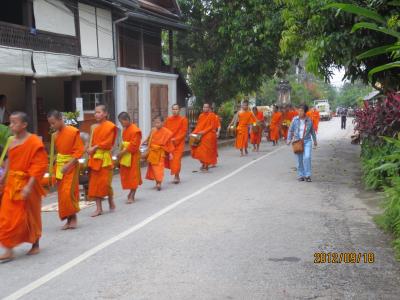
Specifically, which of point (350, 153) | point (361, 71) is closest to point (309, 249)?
point (361, 71)

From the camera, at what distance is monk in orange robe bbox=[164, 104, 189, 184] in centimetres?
1202

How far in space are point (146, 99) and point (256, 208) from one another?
13784 mm

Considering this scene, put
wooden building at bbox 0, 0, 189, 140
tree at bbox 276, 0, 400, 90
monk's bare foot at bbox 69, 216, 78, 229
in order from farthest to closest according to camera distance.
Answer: wooden building at bbox 0, 0, 189, 140 → tree at bbox 276, 0, 400, 90 → monk's bare foot at bbox 69, 216, 78, 229

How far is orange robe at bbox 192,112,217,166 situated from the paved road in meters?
3.59

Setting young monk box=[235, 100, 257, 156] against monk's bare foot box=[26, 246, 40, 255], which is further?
young monk box=[235, 100, 257, 156]

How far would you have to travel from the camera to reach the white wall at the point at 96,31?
1702 cm

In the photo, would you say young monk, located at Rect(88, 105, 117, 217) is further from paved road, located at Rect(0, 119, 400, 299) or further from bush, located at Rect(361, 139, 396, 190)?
bush, located at Rect(361, 139, 396, 190)

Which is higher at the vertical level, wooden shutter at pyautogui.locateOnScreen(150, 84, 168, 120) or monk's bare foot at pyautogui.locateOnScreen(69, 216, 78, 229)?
wooden shutter at pyautogui.locateOnScreen(150, 84, 168, 120)

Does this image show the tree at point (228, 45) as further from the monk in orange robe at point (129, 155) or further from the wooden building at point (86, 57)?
the monk in orange robe at point (129, 155)

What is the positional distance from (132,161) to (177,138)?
2.78m

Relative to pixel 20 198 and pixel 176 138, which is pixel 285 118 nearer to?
pixel 176 138

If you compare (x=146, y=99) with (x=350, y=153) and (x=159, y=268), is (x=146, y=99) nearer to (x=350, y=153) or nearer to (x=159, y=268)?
(x=350, y=153)

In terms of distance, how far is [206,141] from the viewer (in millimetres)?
14367

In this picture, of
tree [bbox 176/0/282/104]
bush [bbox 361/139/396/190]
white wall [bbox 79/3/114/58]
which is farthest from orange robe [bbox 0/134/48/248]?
tree [bbox 176/0/282/104]
